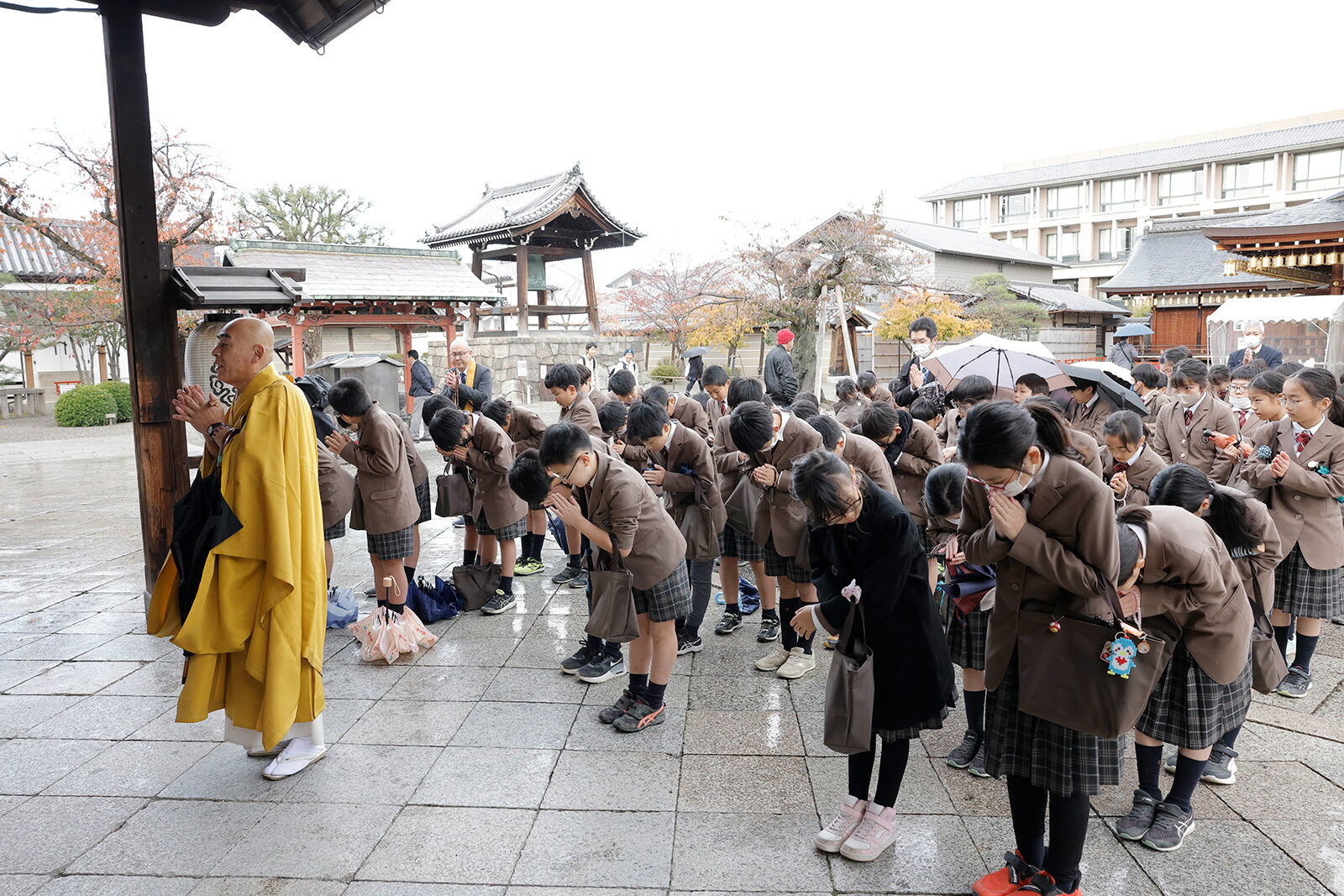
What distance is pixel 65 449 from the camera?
16.3 m

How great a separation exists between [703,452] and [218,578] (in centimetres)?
277

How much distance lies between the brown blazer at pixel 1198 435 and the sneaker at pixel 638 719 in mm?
4138

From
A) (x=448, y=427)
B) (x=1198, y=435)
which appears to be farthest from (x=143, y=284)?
(x=1198, y=435)

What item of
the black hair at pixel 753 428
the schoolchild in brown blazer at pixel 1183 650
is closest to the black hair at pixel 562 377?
the black hair at pixel 753 428

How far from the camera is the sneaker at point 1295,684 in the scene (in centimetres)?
443

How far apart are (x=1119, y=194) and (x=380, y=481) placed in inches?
2170

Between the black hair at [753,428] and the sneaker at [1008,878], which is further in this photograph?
the black hair at [753,428]

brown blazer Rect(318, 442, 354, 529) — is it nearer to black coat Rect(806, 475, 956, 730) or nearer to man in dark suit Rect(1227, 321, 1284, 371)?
black coat Rect(806, 475, 956, 730)

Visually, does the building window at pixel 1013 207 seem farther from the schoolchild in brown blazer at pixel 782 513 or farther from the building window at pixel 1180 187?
the schoolchild in brown blazer at pixel 782 513

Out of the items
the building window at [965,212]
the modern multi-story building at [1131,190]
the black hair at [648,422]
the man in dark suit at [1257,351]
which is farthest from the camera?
the building window at [965,212]

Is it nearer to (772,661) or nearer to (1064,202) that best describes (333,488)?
(772,661)

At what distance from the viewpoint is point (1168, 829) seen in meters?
3.06

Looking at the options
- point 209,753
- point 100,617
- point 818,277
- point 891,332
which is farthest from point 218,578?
point 891,332

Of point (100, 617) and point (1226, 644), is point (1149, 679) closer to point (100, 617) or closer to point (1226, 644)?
point (1226, 644)
